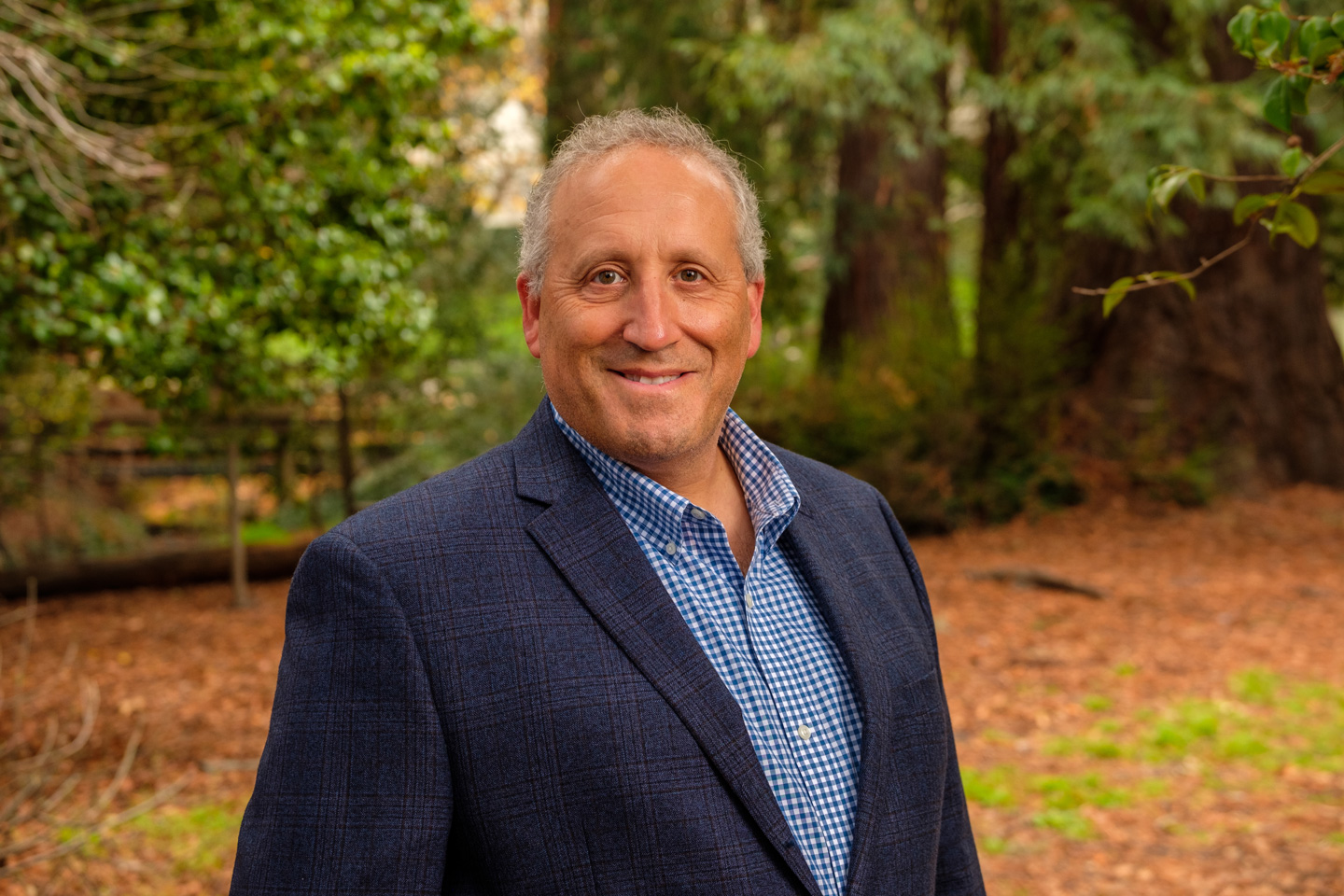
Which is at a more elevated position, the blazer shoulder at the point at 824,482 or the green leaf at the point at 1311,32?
the green leaf at the point at 1311,32

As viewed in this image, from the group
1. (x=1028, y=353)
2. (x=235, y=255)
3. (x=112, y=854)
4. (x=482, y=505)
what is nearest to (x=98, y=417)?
(x=235, y=255)

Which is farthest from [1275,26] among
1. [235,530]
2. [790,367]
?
[790,367]

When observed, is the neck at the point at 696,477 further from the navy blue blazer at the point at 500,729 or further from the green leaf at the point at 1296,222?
the green leaf at the point at 1296,222

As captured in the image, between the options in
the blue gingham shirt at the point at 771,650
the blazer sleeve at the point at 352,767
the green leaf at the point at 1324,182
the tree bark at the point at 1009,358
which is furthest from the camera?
the tree bark at the point at 1009,358

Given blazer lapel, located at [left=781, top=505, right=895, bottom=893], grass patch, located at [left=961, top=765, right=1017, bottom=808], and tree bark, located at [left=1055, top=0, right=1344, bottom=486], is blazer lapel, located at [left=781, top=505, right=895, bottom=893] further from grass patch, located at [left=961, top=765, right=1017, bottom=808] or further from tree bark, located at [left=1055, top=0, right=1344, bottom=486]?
tree bark, located at [left=1055, top=0, right=1344, bottom=486]

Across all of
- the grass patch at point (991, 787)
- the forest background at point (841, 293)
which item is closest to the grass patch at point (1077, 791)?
the grass patch at point (991, 787)

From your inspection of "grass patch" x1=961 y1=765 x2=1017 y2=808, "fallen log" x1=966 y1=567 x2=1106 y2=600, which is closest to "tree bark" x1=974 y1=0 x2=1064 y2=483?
"fallen log" x1=966 y1=567 x2=1106 y2=600

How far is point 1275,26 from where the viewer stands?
1962 mm

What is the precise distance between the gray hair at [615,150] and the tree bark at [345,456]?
9.49m

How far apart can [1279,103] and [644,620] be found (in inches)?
58.1

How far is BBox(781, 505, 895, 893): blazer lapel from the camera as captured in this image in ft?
5.83

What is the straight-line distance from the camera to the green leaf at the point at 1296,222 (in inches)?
84.8

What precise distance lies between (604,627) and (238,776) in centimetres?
498

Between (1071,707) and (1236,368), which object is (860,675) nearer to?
(1071,707)
